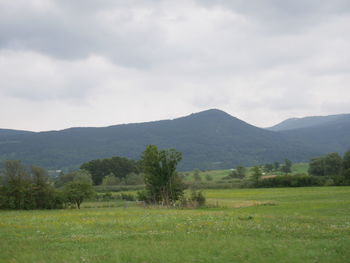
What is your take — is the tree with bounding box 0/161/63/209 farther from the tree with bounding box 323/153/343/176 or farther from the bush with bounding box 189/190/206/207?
the tree with bounding box 323/153/343/176

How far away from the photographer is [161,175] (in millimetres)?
62719

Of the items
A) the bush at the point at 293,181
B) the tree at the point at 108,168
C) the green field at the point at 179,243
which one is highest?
the tree at the point at 108,168

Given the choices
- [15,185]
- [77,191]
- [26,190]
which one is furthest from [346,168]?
[15,185]

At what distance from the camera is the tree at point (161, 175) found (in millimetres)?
62500

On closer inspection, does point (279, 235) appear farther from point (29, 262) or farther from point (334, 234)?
point (29, 262)

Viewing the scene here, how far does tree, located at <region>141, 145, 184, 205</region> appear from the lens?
62.5m

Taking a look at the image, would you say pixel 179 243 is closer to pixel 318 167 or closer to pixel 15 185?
pixel 15 185

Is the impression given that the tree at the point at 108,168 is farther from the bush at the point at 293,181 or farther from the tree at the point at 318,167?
the tree at the point at 318,167

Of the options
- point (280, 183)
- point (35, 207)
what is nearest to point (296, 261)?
point (35, 207)

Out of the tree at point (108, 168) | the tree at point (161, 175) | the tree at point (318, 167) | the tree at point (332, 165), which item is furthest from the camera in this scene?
the tree at point (108, 168)

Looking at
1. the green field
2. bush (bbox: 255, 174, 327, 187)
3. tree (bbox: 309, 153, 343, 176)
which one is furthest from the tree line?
tree (bbox: 309, 153, 343, 176)

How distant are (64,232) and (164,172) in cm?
4300

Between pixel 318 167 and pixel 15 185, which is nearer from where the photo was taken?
pixel 15 185

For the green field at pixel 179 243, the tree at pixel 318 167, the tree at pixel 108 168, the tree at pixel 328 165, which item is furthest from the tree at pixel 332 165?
the green field at pixel 179 243
